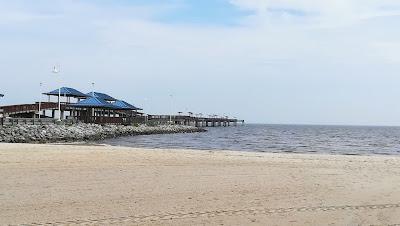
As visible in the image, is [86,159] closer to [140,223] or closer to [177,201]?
[177,201]

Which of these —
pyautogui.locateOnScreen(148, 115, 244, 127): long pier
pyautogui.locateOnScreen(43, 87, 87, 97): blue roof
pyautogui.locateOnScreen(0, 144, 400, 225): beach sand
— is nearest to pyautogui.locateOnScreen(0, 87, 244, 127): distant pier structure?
pyautogui.locateOnScreen(43, 87, 87, 97): blue roof

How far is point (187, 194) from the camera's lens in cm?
909

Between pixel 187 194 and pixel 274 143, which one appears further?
pixel 274 143

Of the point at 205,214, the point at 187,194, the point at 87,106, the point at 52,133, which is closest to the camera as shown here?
the point at 205,214

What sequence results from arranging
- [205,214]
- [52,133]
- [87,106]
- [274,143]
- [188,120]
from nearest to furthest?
[205,214], [52,133], [274,143], [87,106], [188,120]

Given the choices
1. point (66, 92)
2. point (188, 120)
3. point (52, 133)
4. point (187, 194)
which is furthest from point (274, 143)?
point (188, 120)

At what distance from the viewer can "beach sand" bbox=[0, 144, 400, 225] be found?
23.8ft

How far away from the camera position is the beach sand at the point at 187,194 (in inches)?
285

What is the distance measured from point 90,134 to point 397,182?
34.4 m

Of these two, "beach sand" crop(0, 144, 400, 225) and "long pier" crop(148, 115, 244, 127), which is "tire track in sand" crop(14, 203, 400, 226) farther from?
"long pier" crop(148, 115, 244, 127)

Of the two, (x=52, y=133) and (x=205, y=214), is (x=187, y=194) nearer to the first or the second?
(x=205, y=214)

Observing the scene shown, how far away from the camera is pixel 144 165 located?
13.6 meters

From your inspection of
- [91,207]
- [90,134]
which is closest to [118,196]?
[91,207]

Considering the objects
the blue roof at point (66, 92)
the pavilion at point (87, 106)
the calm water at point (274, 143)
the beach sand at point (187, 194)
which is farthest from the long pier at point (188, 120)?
the beach sand at point (187, 194)
